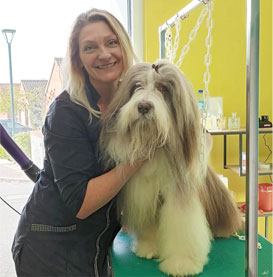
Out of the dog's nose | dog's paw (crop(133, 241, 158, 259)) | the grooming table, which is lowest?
Result: the grooming table

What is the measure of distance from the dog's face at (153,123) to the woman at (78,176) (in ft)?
0.28

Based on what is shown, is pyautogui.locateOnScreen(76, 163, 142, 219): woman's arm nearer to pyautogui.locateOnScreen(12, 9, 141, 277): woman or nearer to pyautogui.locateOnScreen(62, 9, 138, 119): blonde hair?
pyautogui.locateOnScreen(12, 9, 141, 277): woman

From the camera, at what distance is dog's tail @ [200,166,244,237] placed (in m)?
1.36

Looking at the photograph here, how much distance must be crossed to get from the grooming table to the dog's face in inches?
18.0

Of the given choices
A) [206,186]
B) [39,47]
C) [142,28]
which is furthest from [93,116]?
[142,28]

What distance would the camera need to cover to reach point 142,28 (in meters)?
2.99

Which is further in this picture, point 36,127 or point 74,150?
point 36,127

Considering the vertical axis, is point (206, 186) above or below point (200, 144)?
below

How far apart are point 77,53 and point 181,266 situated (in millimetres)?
923

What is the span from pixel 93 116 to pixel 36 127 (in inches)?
70.1

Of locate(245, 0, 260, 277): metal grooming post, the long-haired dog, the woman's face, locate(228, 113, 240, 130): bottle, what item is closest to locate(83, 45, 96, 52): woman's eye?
the woman's face

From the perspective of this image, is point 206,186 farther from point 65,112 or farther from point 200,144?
point 65,112

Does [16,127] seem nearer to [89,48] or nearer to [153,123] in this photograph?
[89,48]

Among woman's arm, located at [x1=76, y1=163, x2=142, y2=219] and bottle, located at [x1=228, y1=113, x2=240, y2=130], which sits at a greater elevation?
bottle, located at [x1=228, y1=113, x2=240, y2=130]
